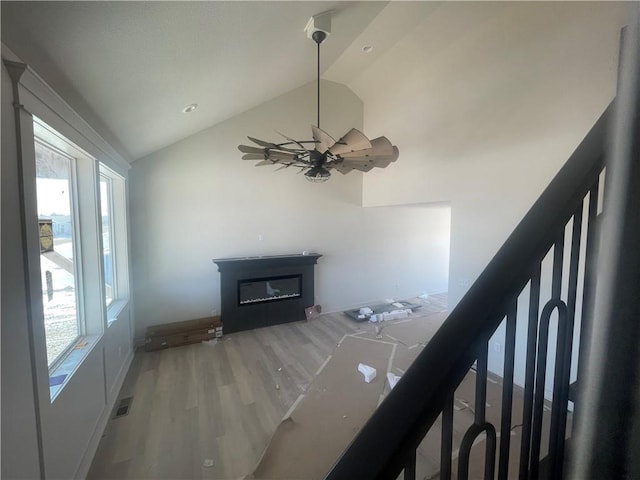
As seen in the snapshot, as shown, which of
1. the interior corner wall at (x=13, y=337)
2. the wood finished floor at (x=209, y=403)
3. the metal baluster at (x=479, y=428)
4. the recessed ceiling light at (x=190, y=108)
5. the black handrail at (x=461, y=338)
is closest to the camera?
the black handrail at (x=461, y=338)

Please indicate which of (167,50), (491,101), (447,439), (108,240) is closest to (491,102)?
(491,101)

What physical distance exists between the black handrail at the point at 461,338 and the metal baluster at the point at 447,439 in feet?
0.06

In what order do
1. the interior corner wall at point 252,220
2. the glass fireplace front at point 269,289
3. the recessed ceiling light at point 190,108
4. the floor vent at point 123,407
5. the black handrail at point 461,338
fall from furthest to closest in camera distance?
the glass fireplace front at point 269,289, the interior corner wall at point 252,220, the recessed ceiling light at point 190,108, the floor vent at point 123,407, the black handrail at point 461,338

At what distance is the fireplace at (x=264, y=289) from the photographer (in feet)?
14.4

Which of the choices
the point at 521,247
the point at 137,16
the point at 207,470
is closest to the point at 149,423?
the point at 207,470

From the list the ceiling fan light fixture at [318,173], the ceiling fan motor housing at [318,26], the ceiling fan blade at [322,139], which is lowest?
the ceiling fan light fixture at [318,173]

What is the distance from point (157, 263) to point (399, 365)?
361cm

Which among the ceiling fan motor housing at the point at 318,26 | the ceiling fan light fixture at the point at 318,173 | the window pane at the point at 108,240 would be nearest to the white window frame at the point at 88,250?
the window pane at the point at 108,240

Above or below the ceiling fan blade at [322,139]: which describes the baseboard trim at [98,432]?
below

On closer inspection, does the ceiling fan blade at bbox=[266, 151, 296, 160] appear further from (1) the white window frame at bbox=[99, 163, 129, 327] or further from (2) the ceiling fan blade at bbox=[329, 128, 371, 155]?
(1) the white window frame at bbox=[99, 163, 129, 327]

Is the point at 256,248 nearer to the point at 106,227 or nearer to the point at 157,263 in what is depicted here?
the point at 157,263

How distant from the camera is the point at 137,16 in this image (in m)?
1.34

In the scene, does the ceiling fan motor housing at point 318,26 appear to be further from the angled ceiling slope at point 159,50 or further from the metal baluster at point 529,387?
the metal baluster at point 529,387

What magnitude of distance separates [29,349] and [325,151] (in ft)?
6.92
